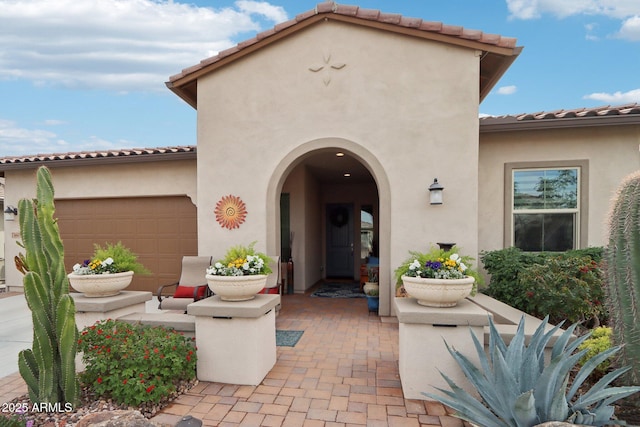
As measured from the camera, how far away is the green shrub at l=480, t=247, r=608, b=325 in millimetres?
4410

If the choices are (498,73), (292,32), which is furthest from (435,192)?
(292,32)

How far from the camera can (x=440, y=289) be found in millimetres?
3094

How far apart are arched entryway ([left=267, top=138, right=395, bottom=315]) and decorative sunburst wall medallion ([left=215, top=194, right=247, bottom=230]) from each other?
0.56 metres

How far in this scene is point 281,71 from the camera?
5.91 meters

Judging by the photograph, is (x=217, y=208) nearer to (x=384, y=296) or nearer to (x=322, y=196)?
(x=384, y=296)

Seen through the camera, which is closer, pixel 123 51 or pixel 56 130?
pixel 123 51

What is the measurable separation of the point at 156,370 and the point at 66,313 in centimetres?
93

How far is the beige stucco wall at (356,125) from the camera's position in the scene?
5.36m

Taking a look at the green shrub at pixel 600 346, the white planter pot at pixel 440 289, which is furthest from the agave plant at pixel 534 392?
the green shrub at pixel 600 346

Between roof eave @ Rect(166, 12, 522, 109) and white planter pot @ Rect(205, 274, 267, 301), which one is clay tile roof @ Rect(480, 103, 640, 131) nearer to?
roof eave @ Rect(166, 12, 522, 109)

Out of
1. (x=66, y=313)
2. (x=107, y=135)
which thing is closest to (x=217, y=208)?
(x=66, y=313)

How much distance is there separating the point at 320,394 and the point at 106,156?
23.9 ft

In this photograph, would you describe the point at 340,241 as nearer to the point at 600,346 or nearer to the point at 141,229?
the point at 141,229

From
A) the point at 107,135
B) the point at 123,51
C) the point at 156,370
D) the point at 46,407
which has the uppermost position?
the point at 123,51
